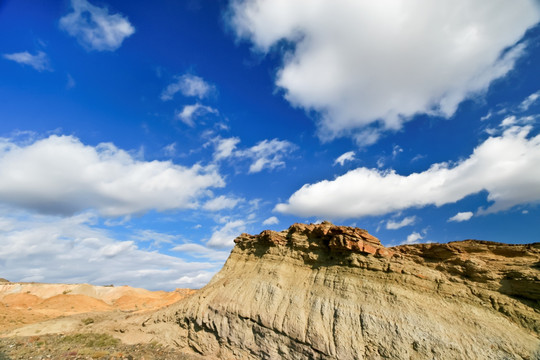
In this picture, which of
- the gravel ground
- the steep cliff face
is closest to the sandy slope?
the gravel ground

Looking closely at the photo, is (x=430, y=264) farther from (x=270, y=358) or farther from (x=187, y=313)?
(x=187, y=313)

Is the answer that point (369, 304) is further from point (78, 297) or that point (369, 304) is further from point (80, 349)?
point (78, 297)

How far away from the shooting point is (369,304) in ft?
49.5

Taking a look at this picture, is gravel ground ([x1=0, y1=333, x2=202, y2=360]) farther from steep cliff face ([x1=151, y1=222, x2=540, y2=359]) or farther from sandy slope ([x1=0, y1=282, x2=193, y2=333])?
sandy slope ([x1=0, y1=282, x2=193, y2=333])

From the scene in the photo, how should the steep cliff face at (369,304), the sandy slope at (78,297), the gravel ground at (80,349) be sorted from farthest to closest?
the sandy slope at (78,297)
the gravel ground at (80,349)
the steep cliff face at (369,304)

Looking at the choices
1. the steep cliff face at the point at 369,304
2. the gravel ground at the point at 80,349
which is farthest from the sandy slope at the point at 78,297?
the steep cliff face at the point at 369,304

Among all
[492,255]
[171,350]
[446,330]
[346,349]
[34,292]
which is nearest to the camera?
[446,330]

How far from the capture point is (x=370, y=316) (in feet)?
47.9

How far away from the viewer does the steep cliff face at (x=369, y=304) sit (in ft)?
41.5

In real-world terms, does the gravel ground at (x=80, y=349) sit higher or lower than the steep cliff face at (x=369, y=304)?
lower

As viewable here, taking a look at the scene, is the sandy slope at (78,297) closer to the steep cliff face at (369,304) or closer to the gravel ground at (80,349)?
the gravel ground at (80,349)

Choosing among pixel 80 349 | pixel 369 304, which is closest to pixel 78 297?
pixel 80 349

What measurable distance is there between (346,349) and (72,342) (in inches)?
874

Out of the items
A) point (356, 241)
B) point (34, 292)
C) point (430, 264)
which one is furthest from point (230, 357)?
point (34, 292)
